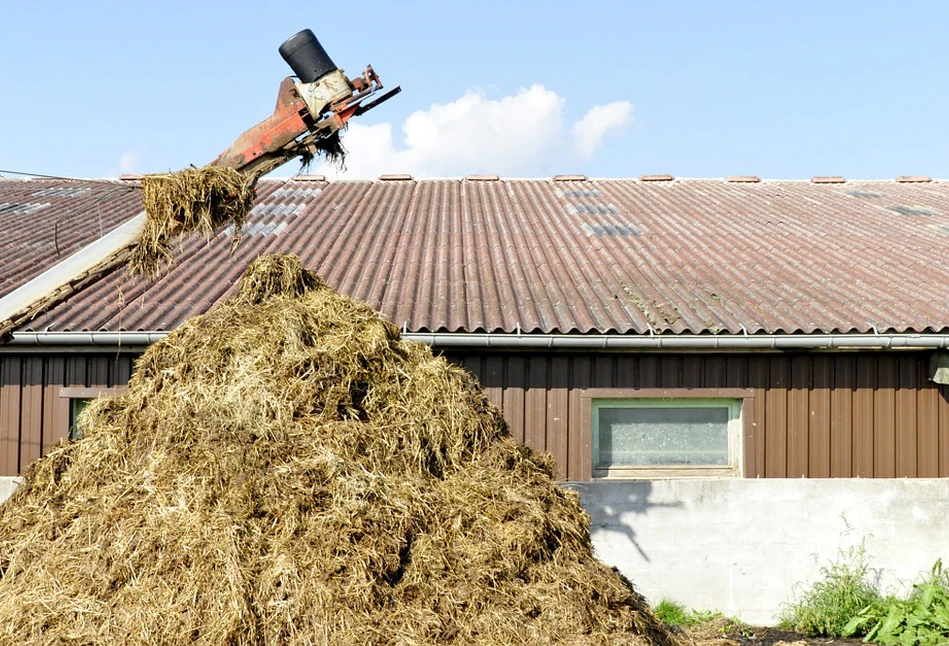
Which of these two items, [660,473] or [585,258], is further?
[585,258]

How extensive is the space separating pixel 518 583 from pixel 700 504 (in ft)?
11.7

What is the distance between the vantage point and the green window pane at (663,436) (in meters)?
8.09

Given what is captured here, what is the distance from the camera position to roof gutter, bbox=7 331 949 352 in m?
7.62

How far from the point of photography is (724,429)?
8.16m

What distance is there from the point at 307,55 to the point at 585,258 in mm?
4892

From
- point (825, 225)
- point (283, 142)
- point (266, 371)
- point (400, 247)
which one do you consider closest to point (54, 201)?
point (400, 247)

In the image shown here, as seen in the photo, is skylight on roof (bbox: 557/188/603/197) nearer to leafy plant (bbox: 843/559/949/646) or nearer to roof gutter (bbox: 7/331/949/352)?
roof gutter (bbox: 7/331/949/352)

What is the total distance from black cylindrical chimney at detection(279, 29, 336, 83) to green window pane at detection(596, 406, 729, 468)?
4039mm

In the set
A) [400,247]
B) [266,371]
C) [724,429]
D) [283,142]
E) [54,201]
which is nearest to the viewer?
[266,371]

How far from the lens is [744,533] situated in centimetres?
760

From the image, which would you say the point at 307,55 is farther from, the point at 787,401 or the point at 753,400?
the point at 787,401

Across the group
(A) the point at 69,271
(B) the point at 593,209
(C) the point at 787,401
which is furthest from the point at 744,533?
(B) the point at 593,209

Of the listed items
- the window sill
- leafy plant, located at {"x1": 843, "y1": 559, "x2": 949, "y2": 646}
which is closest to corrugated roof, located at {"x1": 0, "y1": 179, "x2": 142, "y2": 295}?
the window sill

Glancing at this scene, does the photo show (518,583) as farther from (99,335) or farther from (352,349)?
(99,335)
